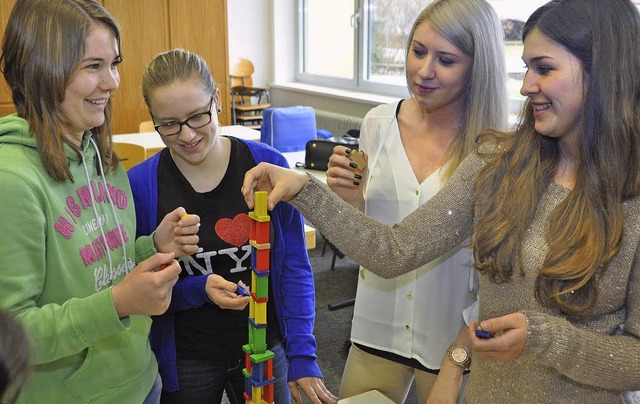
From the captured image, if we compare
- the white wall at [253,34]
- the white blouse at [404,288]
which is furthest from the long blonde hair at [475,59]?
the white wall at [253,34]

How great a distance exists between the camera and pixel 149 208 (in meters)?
1.46

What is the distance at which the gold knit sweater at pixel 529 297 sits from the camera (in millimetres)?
1037

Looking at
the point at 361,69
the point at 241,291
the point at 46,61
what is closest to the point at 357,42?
the point at 361,69

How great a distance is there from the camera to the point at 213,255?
1.47 metres

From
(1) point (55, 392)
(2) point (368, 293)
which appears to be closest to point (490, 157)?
(2) point (368, 293)

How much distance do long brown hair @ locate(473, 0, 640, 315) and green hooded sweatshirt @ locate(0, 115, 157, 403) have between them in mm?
758

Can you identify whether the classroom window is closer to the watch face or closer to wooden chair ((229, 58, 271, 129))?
wooden chair ((229, 58, 271, 129))

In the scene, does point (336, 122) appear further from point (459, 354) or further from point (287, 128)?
point (459, 354)

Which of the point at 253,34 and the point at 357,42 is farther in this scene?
the point at 253,34

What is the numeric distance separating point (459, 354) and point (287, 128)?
3.73 meters

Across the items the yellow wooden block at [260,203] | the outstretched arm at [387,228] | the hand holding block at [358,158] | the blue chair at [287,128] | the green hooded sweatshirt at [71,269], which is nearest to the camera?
the green hooded sweatshirt at [71,269]

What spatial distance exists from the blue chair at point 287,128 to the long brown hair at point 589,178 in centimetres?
372

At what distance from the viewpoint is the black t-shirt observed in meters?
1.47

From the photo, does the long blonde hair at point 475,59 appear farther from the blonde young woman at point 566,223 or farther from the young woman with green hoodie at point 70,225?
the young woman with green hoodie at point 70,225
